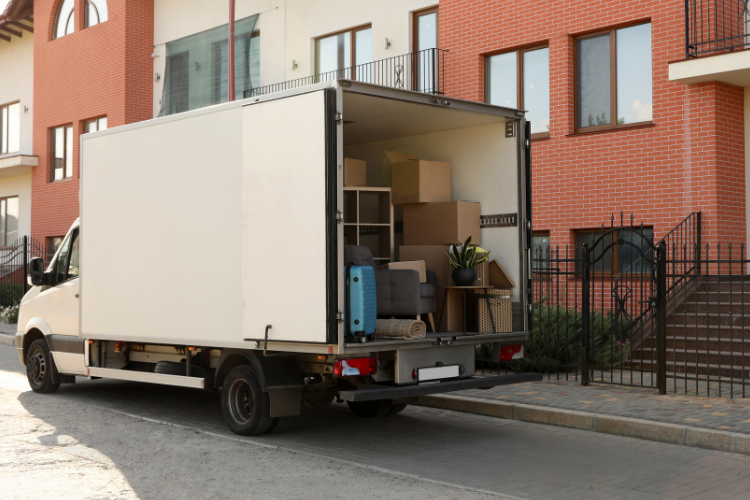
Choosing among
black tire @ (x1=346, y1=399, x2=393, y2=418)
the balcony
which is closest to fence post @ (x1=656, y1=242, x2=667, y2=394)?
black tire @ (x1=346, y1=399, x2=393, y2=418)

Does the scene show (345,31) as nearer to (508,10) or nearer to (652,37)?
(508,10)

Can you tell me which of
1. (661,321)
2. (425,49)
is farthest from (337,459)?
(425,49)

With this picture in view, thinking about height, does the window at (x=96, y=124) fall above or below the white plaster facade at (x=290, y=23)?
below

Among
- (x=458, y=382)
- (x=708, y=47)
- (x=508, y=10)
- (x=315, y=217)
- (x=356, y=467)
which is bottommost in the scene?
(x=356, y=467)

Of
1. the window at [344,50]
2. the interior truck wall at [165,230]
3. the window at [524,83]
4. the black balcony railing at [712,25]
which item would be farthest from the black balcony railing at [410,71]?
the interior truck wall at [165,230]

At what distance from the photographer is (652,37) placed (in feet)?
43.2

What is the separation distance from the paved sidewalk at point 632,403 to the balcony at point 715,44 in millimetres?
5214

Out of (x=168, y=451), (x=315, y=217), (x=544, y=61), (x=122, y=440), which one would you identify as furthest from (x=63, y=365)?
(x=544, y=61)

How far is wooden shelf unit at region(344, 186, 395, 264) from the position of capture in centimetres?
886

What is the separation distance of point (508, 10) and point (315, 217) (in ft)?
32.3

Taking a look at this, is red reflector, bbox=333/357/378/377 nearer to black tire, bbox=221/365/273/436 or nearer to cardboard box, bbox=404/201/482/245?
black tire, bbox=221/365/273/436

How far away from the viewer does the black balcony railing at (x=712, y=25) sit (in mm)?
12281

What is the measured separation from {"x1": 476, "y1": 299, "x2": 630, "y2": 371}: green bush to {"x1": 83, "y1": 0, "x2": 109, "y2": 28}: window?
1841 centimetres

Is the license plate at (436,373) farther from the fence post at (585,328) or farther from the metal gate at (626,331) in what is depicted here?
the fence post at (585,328)
